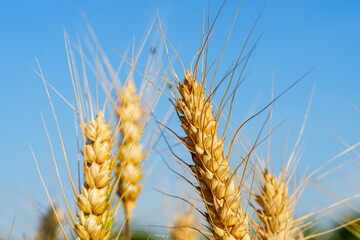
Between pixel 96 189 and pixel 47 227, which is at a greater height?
pixel 96 189

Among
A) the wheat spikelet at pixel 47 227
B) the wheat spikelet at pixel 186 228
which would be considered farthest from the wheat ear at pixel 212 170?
the wheat spikelet at pixel 186 228

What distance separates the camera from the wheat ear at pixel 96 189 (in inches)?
70.2

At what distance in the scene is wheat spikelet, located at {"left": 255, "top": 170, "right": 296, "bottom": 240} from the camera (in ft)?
6.70

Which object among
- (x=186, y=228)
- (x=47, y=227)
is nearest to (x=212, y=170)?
(x=47, y=227)

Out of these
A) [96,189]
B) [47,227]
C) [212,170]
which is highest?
[212,170]

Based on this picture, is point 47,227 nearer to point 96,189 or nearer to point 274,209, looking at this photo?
point 96,189

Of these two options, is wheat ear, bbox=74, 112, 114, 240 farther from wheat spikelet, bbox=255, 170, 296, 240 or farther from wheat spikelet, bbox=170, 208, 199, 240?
wheat spikelet, bbox=170, 208, 199, 240

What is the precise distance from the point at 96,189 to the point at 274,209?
989mm

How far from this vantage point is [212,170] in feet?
5.01

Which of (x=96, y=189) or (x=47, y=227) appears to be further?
(x=47, y=227)

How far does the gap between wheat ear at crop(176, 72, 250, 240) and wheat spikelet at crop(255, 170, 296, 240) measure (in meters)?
0.53

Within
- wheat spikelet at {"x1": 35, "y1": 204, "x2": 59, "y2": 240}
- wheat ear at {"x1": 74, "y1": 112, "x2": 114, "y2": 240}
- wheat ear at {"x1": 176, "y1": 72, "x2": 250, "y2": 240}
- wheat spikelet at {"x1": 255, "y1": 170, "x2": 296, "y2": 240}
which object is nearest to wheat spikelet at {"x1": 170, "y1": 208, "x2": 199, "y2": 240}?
wheat spikelet at {"x1": 35, "y1": 204, "x2": 59, "y2": 240}

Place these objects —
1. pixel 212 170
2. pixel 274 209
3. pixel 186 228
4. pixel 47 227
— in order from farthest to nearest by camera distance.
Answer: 1. pixel 186 228
2. pixel 47 227
3. pixel 274 209
4. pixel 212 170

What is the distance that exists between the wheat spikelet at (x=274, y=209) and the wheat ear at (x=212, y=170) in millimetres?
526
